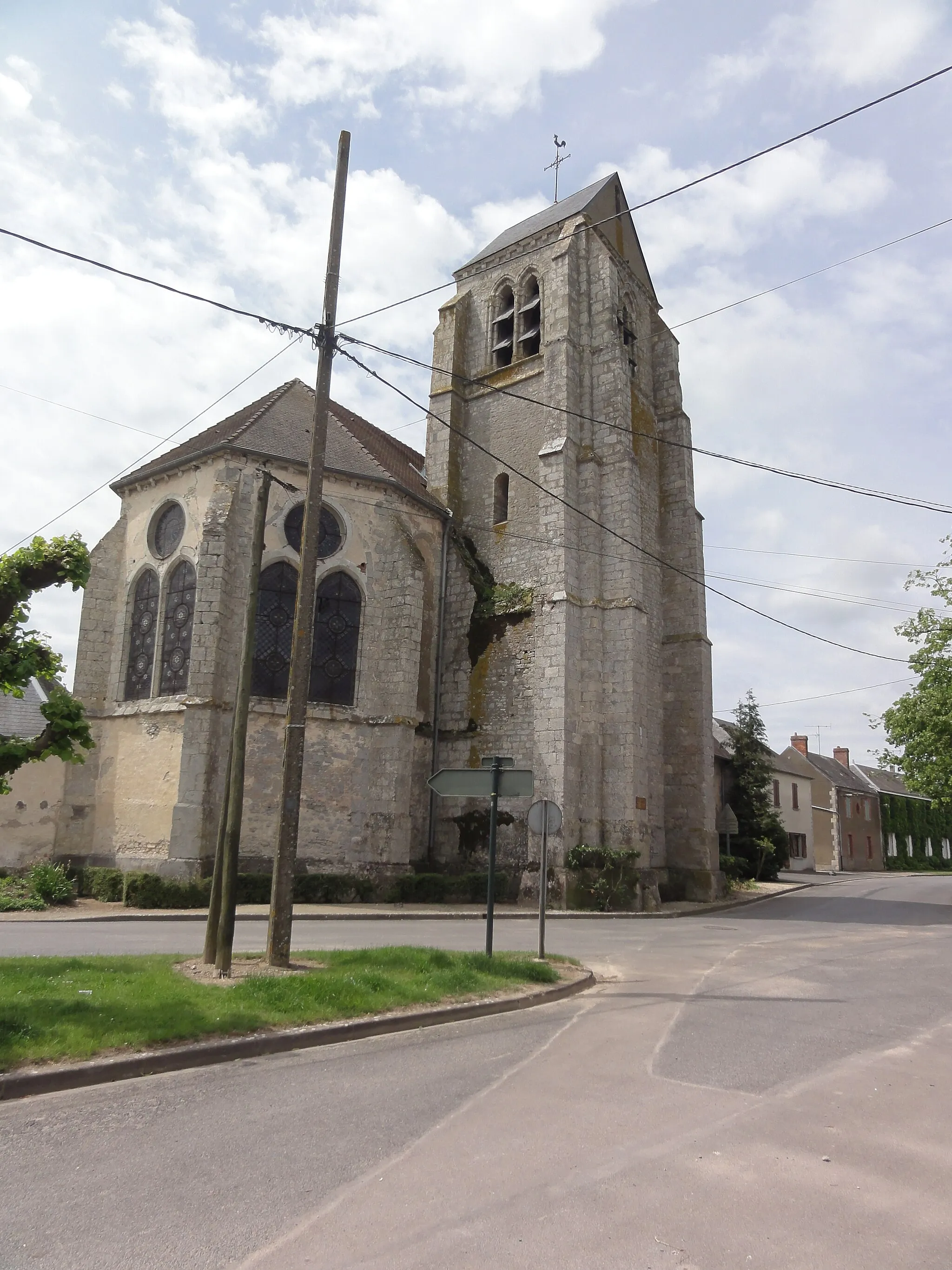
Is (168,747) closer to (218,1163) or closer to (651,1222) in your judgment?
(218,1163)

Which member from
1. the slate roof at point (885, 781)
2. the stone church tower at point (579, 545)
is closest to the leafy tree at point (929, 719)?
the stone church tower at point (579, 545)

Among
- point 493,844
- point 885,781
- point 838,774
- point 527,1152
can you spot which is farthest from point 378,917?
point 885,781

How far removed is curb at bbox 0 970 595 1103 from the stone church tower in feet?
38.7

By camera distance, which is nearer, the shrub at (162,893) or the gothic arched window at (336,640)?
the shrub at (162,893)

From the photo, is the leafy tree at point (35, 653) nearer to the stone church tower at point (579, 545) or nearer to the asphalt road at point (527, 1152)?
the asphalt road at point (527, 1152)

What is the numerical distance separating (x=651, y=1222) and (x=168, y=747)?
54.4 feet

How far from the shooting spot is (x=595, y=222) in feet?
84.3

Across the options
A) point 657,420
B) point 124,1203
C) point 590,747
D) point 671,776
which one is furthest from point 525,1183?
point 657,420

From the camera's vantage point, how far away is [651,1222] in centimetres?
361

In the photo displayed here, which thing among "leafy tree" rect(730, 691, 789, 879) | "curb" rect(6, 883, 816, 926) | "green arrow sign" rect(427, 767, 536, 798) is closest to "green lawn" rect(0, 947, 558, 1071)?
"green arrow sign" rect(427, 767, 536, 798)

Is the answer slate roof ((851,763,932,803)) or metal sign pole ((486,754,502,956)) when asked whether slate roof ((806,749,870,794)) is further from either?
metal sign pole ((486,754,502,956))

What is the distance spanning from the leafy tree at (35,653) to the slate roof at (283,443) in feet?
40.6

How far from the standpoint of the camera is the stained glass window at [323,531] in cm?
2059

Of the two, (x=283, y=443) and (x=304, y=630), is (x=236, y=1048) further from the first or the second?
(x=283, y=443)
